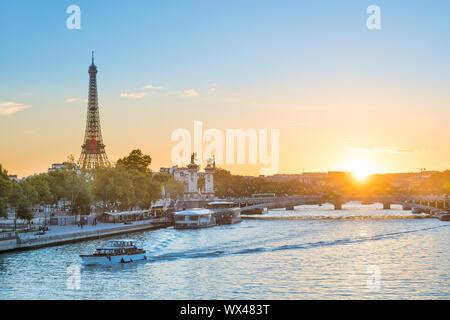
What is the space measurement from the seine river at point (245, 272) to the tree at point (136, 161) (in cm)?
5210

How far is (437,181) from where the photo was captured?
14350 centimetres

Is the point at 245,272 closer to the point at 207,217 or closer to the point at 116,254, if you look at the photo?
the point at 116,254

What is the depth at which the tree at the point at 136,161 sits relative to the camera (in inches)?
3927

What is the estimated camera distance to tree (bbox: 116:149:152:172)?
327 ft

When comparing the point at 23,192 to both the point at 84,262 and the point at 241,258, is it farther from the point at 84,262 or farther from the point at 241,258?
the point at 241,258

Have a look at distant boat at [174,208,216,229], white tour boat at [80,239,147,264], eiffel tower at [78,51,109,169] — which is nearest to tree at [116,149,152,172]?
eiffel tower at [78,51,109,169]

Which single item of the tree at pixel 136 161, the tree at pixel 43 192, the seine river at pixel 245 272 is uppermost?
the tree at pixel 136 161

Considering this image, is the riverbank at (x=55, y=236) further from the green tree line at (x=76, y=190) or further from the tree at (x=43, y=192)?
the tree at (x=43, y=192)

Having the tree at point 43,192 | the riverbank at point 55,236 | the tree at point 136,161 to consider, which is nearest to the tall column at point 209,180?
the tree at point 136,161

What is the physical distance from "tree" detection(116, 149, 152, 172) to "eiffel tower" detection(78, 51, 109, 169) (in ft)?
10.7

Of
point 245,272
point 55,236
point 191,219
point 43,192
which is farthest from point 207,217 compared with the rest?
point 245,272

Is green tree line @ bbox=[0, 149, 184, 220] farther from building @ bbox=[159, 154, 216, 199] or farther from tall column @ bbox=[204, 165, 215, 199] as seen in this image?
tall column @ bbox=[204, 165, 215, 199]
